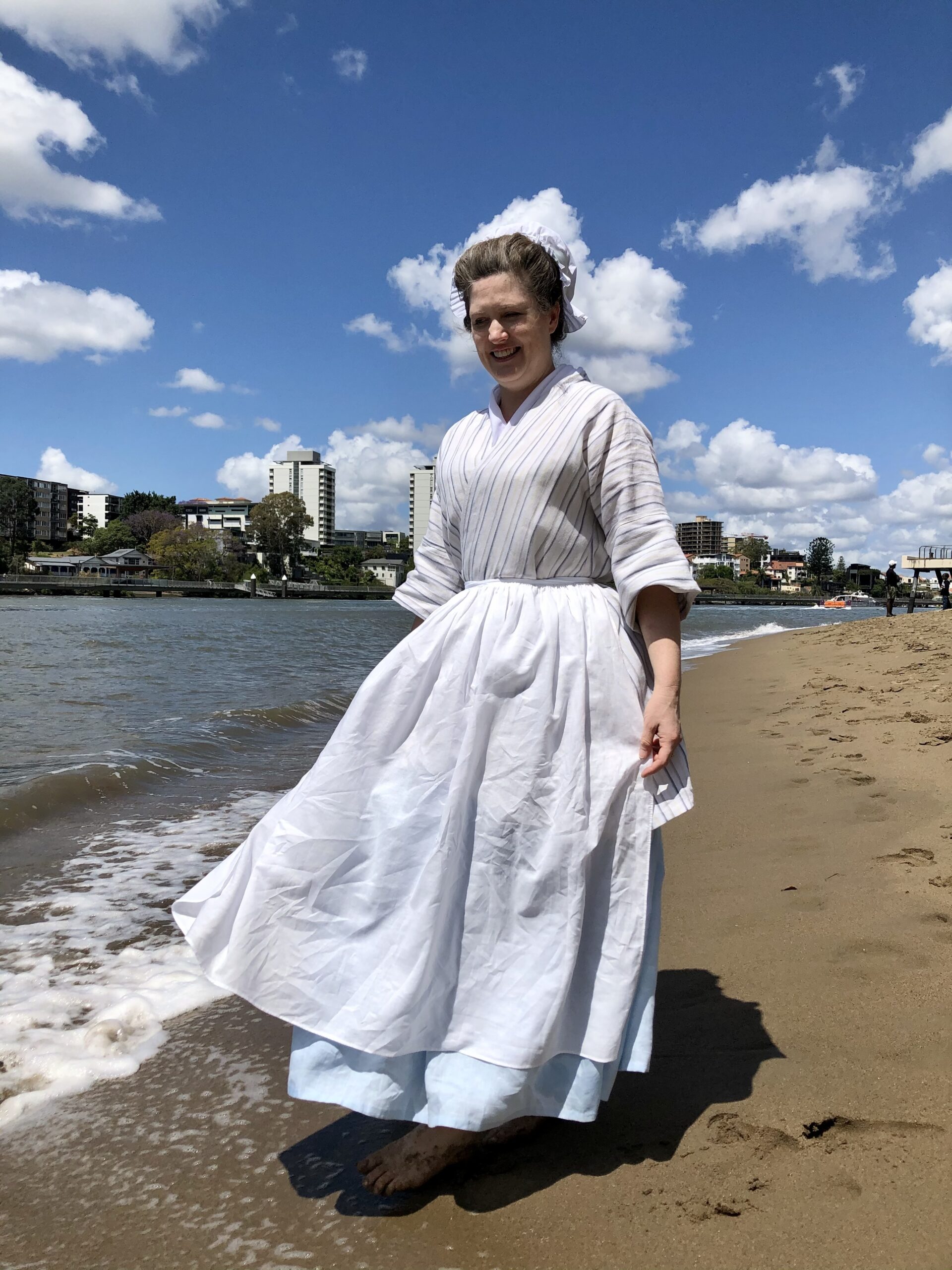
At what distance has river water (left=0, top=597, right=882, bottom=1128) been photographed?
251 centimetres

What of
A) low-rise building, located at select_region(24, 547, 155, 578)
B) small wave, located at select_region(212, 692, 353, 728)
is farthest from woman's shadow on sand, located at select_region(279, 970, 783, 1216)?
low-rise building, located at select_region(24, 547, 155, 578)

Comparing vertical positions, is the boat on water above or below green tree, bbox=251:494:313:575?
below

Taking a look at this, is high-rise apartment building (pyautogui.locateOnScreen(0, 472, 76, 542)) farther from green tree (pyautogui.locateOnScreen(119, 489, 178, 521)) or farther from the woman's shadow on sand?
the woman's shadow on sand

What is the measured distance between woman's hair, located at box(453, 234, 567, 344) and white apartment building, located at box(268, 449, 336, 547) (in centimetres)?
16291

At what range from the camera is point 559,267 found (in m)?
1.86

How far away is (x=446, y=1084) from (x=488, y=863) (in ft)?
1.31

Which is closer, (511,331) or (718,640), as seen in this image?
(511,331)

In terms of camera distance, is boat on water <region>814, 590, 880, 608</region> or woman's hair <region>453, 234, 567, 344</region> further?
boat on water <region>814, 590, 880, 608</region>

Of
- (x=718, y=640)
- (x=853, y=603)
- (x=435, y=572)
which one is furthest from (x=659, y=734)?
(x=853, y=603)

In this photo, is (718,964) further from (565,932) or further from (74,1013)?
(74,1013)

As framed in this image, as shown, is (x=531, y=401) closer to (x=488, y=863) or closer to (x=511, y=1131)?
(x=488, y=863)

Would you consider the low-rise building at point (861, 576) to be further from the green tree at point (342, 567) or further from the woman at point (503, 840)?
the woman at point (503, 840)

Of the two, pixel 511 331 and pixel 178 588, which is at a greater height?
pixel 511 331

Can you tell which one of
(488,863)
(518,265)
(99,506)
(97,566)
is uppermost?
(99,506)
